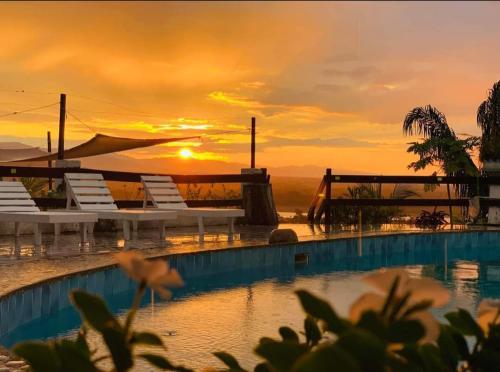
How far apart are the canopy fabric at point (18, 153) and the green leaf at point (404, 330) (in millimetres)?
20981

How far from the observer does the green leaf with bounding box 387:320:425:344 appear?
0.64 m

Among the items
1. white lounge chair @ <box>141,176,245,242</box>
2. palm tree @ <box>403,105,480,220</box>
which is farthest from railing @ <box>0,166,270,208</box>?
palm tree @ <box>403,105,480,220</box>

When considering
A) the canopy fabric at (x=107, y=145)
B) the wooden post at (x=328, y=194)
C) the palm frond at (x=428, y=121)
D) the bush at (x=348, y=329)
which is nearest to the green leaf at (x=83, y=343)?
the bush at (x=348, y=329)

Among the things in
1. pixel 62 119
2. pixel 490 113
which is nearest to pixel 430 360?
pixel 62 119

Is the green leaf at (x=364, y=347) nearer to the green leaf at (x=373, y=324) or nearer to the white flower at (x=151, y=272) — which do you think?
the green leaf at (x=373, y=324)

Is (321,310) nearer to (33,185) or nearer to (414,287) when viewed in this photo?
(414,287)

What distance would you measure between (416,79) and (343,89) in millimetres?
1402

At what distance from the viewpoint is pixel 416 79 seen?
1378 cm

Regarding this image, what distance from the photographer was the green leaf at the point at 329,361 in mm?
532

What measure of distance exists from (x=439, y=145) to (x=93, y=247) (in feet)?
35.9

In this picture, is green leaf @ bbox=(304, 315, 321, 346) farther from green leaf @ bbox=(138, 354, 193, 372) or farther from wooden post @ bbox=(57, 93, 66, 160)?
wooden post @ bbox=(57, 93, 66, 160)

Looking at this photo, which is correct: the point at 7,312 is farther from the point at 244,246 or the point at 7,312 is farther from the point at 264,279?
the point at 244,246

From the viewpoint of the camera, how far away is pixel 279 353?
628 mm

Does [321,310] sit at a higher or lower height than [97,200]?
lower
